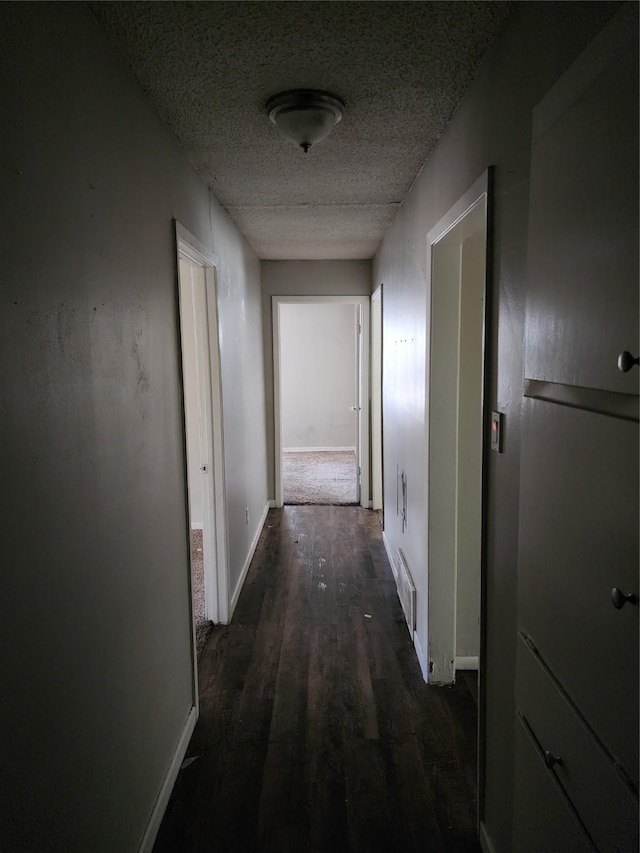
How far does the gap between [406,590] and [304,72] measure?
→ 2578 millimetres

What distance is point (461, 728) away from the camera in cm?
240

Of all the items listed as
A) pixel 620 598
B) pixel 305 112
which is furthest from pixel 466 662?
pixel 305 112

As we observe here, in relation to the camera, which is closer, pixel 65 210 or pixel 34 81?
pixel 34 81

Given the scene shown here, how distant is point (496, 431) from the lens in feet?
5.17

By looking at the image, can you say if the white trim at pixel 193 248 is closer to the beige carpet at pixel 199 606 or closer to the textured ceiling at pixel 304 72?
the textured ceiling at pixel 304 72

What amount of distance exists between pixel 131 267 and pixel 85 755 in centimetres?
131

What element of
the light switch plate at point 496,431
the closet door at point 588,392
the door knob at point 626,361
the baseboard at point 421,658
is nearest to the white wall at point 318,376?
the baseboard at point 421,658

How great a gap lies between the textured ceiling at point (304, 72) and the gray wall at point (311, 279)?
2618mm

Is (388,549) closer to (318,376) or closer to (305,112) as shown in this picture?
(305,112)

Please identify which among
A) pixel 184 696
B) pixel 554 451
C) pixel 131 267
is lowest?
pixel 184 696

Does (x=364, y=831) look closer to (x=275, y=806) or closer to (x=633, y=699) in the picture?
(x=275, y=806)

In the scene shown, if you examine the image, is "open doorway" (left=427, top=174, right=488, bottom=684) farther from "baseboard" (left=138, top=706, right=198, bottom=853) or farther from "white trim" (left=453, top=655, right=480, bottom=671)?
"baseboard" (left=138, top=706, right=198, bottom=853)

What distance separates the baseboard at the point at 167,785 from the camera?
1.77 meters

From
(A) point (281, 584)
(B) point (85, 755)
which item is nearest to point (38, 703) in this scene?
(B) point (85, 755)
